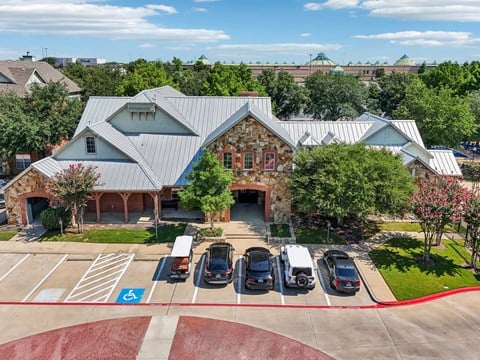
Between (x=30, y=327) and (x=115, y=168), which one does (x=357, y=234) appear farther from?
(x=30, y=327)

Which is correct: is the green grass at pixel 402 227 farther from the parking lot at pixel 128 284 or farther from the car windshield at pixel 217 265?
the car windshield at pixel 217 265

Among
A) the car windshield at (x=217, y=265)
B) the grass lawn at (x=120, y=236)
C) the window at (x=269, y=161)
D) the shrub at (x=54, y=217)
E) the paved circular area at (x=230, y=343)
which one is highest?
the window at (x=269, y=161)

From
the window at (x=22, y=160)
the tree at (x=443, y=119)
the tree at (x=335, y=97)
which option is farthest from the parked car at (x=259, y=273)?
the tree at (x=335, y=97)

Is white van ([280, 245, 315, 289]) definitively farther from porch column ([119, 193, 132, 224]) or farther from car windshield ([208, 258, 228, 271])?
porch column ([119, 193, 132, 224])

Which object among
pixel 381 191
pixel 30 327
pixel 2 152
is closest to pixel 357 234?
pixel 381 191

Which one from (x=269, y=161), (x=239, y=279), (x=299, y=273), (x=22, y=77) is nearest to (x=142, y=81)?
(x=22, y=77)
